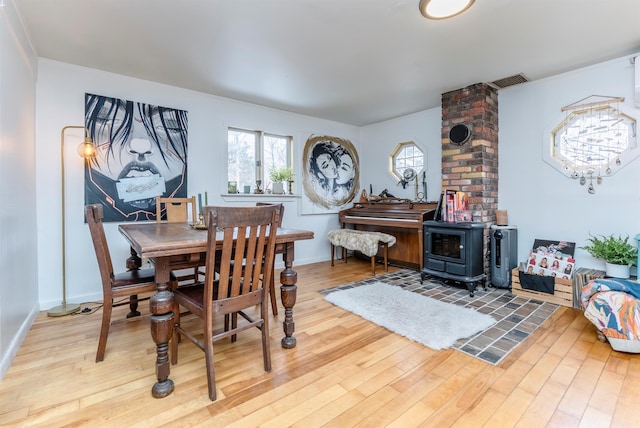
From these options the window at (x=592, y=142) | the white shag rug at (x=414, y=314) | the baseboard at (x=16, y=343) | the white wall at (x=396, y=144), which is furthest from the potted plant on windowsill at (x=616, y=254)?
the baseboard at (x=16, y=343)

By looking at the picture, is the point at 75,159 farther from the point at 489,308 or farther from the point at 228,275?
the point at 489,308

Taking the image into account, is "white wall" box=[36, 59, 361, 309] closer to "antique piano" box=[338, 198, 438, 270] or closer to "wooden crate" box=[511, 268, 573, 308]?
"antique piano" box=[338, 198, 438, 270]

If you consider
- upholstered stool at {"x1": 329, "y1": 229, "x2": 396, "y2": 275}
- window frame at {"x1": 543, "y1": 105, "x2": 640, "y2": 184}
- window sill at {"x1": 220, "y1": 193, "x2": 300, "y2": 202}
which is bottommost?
upholstered stool at {"x1": 329, "y1": 229, "x2": 396, "y2": 275}

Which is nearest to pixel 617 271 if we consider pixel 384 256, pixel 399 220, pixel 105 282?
pixel 399 220

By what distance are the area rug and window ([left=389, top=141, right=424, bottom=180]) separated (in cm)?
167

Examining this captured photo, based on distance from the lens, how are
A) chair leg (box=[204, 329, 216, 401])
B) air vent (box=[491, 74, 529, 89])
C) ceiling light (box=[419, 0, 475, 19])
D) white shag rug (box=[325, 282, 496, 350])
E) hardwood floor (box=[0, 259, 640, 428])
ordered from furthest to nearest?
1. air vent (box=[491, 74, 529, 89])
2. white shag rug (box=[325, 282, 496, 350])
3. ceiling light (box=[419, 0, 475, 19])
4. chair leg (box=[204, 329, 216, 401])
5. hardwood floor (box=[0, 259, 640, 428])

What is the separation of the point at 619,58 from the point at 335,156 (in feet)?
11.6

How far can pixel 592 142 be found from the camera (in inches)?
122

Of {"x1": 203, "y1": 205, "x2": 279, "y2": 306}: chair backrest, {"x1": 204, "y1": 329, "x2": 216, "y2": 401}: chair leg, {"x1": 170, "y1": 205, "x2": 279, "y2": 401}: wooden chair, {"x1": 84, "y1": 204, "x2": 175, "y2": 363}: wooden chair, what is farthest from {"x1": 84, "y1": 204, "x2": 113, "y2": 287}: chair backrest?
{"x1": 204, "y1": 329, "x2": 216, "y2": 401}: chair leg

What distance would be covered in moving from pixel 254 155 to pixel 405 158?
243 cm

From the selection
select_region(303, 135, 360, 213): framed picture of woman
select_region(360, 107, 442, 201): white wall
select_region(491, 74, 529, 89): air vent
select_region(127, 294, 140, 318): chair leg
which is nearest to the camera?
select_region(127, 294, 140, 318): chair leg

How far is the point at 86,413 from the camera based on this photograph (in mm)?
1422

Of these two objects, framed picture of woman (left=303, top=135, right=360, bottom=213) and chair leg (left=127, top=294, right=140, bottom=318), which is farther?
framed picture of woman (left=303, top=135, right=360, bottom=213)

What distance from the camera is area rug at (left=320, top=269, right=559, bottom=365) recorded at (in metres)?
2.05
